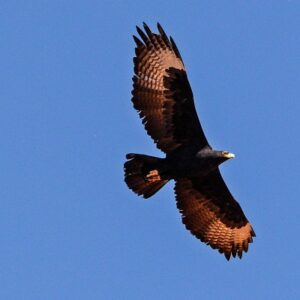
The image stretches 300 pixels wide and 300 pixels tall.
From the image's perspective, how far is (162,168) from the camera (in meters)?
20.4

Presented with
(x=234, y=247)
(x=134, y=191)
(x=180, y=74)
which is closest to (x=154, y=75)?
(x=180, y=74)

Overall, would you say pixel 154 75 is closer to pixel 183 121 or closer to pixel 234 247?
pixel 183 121

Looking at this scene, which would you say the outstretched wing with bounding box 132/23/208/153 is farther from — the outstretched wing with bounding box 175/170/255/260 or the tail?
the outstretched wing with bounding box 175/170/255/260

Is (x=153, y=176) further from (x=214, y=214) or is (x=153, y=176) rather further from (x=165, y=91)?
(x=214, y=214)

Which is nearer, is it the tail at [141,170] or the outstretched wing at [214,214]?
the tail at [141,170]

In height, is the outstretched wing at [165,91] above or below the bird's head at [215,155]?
above

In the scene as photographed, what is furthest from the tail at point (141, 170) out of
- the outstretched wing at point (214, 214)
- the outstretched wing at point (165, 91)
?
the outstretched wing at point (214, 214)

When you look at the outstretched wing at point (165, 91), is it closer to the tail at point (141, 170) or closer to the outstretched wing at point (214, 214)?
the tail at point (141, 170)

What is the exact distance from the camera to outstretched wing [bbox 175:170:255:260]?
2178 cm

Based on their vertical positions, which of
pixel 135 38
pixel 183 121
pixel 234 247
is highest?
pixel 135 38

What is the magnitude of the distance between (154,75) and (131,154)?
129cm

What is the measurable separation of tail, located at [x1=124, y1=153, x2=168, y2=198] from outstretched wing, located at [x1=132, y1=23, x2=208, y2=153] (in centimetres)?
41

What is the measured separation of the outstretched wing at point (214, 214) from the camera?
858 inches

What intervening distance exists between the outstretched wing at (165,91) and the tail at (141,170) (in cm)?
41
